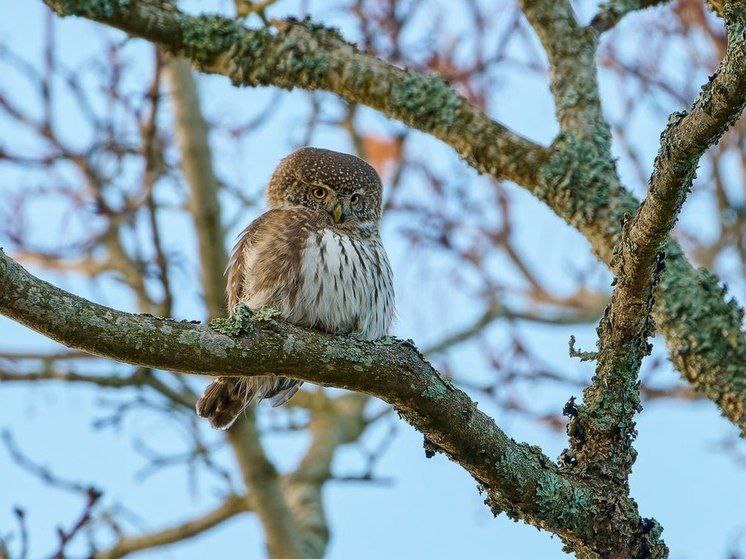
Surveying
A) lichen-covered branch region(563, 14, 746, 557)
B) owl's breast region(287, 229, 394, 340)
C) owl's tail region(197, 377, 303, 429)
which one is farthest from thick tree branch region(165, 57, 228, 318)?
lichen-covered branch region(563, 14, 746, 557)

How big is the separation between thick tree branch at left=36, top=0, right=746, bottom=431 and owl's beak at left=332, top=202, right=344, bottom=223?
3.12 ft

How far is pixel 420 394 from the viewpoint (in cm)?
295

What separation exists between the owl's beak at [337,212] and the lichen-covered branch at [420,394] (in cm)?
190

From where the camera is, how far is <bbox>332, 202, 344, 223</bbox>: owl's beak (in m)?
4.88

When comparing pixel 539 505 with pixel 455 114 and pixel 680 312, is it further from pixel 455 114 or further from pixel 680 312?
pixel 455 114

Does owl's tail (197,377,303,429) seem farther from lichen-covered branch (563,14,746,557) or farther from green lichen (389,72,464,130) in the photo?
lichen-covered branch (563,14,746,557)

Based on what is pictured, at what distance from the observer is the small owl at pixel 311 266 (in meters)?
4.18

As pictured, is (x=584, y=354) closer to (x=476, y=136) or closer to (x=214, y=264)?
(x=476, y=136)

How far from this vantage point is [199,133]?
6645mm

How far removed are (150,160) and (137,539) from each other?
2206 mm

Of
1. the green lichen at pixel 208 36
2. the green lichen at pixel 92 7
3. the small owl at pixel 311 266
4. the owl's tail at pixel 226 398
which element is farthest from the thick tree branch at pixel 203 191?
the green lichen at pixel 92 7

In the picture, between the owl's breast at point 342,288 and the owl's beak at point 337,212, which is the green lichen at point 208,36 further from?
the owl's beak at point 337,212

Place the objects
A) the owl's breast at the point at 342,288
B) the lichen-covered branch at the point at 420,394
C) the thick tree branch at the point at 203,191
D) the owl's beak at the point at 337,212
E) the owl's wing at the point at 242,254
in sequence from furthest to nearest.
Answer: the thick tree branch at the point at 203,191, the owl's beak at the point at 337,212, the owl's wing at the point at 242,254, the owl's breast at the point at 342,288, the lichen-covered branch at the point at 420,394

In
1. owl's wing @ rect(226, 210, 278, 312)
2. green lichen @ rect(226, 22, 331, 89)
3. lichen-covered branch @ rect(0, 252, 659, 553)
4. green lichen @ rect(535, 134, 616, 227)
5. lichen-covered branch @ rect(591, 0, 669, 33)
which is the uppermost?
lichen-covered branch @ rect(591, 0, 669, 33)
